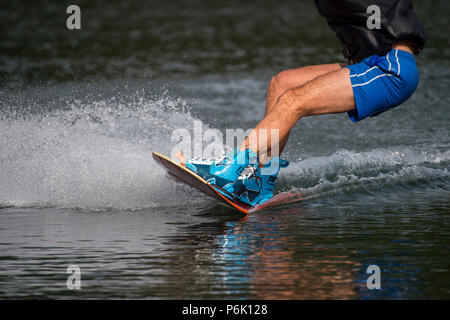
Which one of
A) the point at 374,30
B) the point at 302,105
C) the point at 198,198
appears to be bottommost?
the point at 198,198

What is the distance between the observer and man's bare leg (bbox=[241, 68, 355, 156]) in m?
4.31

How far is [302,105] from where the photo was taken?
14.2 ft

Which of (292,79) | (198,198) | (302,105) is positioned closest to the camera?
(302,105)

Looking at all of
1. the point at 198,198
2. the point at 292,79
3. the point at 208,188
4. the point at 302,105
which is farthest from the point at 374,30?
the point at 198,198

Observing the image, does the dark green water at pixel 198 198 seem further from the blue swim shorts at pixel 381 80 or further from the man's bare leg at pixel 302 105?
the blue swim shorts at pixel 381 80

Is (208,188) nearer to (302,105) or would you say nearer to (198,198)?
(198,198)

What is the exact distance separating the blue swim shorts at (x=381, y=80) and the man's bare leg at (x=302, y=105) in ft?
0.18

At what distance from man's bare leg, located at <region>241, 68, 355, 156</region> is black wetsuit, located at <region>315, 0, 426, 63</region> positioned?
234mm

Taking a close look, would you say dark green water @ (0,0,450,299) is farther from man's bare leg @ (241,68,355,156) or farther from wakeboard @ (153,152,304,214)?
man's bare leg @ (241,68,355,156)

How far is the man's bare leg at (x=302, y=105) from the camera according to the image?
14.1 ft

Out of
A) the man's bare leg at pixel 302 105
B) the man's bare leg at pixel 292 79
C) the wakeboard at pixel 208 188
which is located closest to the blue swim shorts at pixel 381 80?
the man's bare leg at pixel 302 105

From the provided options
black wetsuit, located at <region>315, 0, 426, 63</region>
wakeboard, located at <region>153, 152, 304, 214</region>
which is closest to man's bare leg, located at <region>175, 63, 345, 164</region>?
black wetsuit, located at <region>315, 0, 426, 63</region>

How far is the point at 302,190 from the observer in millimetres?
5168

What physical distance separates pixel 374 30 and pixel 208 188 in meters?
1.26
